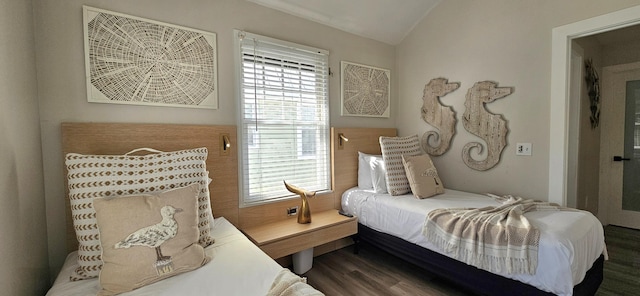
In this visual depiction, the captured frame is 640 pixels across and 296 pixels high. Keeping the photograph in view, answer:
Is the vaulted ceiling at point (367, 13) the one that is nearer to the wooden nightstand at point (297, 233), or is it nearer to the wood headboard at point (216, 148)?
the wood headboard at point (216, 148)

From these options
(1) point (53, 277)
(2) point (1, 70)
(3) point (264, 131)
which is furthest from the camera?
(3) point (264, 131)

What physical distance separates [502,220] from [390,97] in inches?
76.4

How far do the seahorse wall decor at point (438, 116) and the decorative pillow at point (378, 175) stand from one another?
769 mm

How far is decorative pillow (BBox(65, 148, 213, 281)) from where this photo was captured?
1234 mm

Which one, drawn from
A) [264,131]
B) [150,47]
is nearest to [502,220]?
[264,131]

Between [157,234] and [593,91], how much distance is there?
4.60 m

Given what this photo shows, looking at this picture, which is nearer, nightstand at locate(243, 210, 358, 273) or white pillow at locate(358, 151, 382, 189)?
nightstand at locate(243, 210, 358, 273)

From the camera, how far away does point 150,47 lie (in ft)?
5.90

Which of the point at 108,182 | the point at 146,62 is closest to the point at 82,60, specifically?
the point at 146,62

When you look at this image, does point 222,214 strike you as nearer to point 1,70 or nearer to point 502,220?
point 1,70

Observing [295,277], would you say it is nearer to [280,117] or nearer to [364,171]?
[280,117]

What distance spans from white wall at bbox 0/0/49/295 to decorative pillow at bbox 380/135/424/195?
7.74 feet

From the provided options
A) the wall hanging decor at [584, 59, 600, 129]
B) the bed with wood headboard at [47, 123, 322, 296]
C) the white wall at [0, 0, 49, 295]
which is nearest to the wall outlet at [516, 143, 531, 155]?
the wall hanging decor at [584, 59, 600, 129]

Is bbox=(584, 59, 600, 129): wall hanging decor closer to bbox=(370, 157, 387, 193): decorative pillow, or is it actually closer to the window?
bbox=(370, 157, 387, 193): decorative pillow
